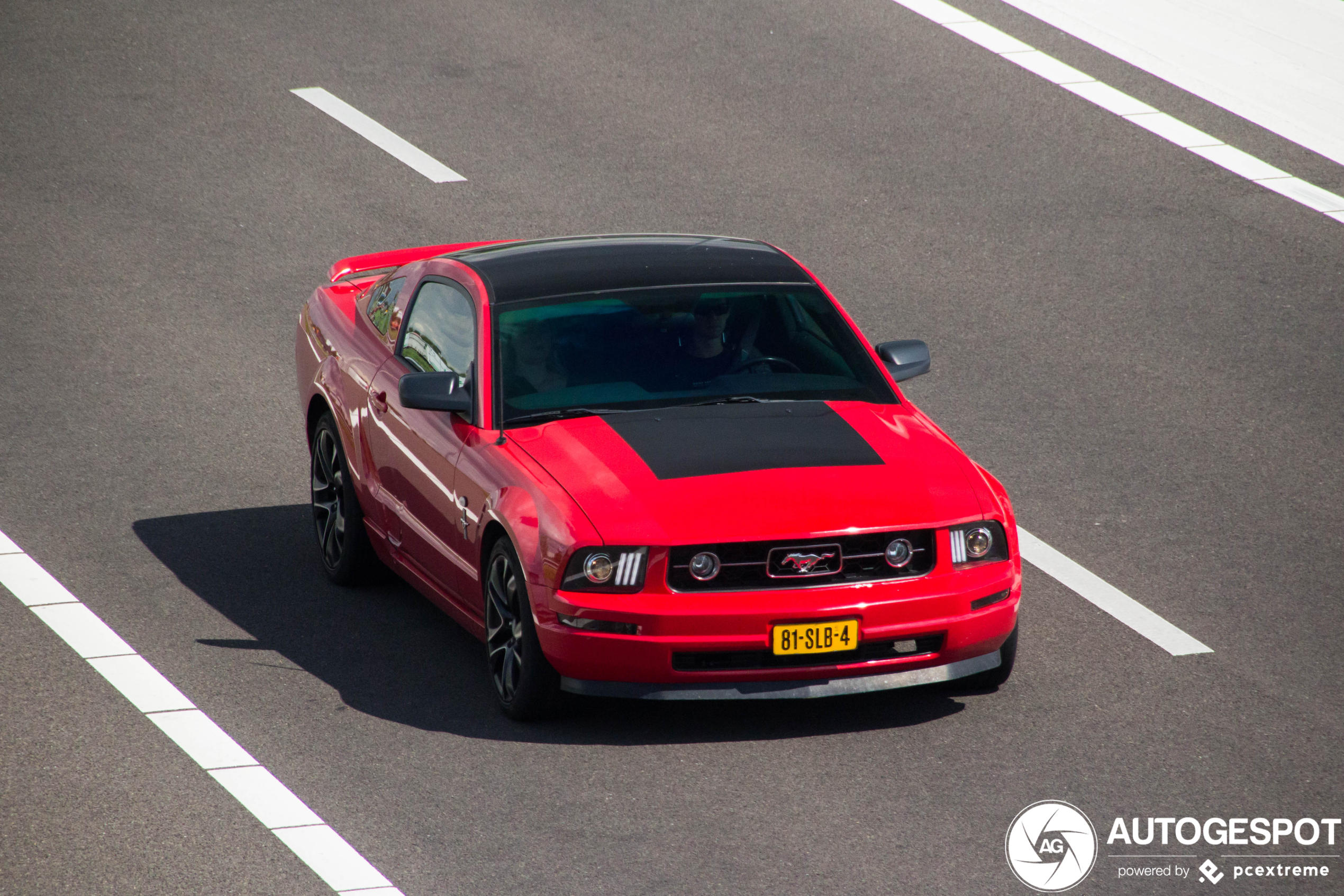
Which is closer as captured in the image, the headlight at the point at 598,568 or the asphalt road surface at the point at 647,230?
the asphalt road surface at the point at 647,230

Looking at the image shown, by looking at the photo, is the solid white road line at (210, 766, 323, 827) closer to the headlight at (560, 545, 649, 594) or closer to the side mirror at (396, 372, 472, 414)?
the headlight at (560, 545, 649, 594)

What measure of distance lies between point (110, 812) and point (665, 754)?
1.98 meters

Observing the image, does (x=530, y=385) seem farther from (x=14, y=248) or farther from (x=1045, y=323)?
(x=14, y=248)

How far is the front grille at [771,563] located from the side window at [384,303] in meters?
2.76

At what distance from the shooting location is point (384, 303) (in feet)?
31.8

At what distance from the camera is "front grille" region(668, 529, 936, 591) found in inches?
288

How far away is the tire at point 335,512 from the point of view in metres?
9.41

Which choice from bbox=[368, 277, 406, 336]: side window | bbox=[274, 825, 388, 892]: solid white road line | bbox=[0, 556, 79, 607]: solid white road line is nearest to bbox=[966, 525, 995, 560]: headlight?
bbox=[274, 825, 388, 892]: solid white road line

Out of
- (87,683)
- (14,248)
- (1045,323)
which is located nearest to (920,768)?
(87,683)

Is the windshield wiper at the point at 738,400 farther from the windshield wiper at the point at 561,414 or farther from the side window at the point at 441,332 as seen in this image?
the side window at the point at 441,332

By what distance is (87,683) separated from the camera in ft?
27.1

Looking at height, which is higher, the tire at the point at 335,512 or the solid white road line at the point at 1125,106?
the tire at the point at 335,512

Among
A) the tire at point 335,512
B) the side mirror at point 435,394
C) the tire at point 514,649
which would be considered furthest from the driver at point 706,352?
the tire at point 335,512

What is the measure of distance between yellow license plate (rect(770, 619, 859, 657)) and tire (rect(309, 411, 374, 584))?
275 cm
